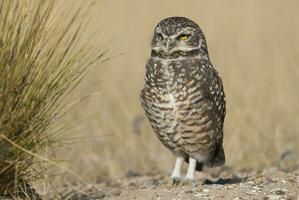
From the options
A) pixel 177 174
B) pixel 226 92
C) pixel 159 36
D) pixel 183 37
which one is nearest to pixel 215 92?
pixel 183 37

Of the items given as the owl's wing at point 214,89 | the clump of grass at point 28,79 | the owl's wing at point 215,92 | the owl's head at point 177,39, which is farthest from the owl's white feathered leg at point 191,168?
the clump of grass at point 28,79

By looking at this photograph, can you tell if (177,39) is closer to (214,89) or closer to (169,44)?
(169,44)

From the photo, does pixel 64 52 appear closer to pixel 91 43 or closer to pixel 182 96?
pixel 91 43

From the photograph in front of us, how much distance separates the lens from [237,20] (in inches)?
426

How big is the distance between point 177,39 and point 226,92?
11.4 ft

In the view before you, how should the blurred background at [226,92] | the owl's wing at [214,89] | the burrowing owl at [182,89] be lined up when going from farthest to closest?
the blurred background at [226,92]
the owl's wing at [214,89]
the burrowing owl at [182,89]

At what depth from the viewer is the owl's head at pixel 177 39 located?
5.79m

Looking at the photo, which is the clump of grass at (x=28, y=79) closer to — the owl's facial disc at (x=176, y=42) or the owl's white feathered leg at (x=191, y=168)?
the owl's facial disc at (x=176, y=42)

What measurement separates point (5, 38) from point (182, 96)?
1.30m

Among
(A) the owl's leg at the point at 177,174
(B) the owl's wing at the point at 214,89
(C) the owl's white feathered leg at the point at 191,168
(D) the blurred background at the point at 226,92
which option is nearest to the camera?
(B) the owl's wing at the point at 214,89

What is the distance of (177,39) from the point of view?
19.1ft

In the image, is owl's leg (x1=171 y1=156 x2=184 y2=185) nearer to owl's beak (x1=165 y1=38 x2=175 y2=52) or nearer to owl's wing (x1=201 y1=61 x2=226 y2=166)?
owl's wing (x1=201 y1=61 x2=226 y2=166)

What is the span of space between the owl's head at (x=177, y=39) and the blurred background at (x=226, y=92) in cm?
65

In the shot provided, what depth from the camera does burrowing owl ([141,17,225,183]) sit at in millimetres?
A: 5742
